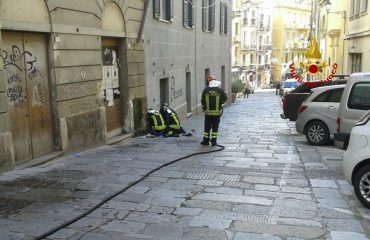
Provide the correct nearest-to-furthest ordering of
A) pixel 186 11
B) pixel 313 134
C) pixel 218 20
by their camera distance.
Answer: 1. pixel 313 134
2. pixel 186 11
3. pixel 218 20

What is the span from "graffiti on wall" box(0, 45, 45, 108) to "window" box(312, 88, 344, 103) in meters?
7.22

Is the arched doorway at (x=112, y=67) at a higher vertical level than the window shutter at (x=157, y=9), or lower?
lower

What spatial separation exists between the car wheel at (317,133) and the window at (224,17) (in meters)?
19.5

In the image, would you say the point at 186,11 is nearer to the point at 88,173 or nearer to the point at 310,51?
the point at 310,51

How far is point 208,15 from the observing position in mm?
26562

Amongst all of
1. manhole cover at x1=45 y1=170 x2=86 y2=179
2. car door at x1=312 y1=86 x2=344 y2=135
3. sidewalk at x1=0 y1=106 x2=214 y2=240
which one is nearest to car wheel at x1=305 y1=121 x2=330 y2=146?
car door at x1=312 y1=86 x2=344 y2=135

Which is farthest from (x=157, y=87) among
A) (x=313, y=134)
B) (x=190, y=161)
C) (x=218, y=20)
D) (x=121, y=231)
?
(x=218, y=20)

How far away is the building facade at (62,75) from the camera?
7828 mm

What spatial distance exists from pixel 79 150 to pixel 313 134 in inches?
240

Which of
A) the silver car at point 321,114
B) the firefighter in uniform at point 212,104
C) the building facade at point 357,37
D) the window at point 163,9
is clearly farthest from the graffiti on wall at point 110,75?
the building facade at point 357,37

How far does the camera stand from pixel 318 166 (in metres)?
8.57

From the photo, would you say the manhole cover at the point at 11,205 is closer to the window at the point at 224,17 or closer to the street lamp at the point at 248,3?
the window at the point at 224,17

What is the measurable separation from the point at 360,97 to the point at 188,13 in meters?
12.8

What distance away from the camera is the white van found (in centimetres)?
1006
